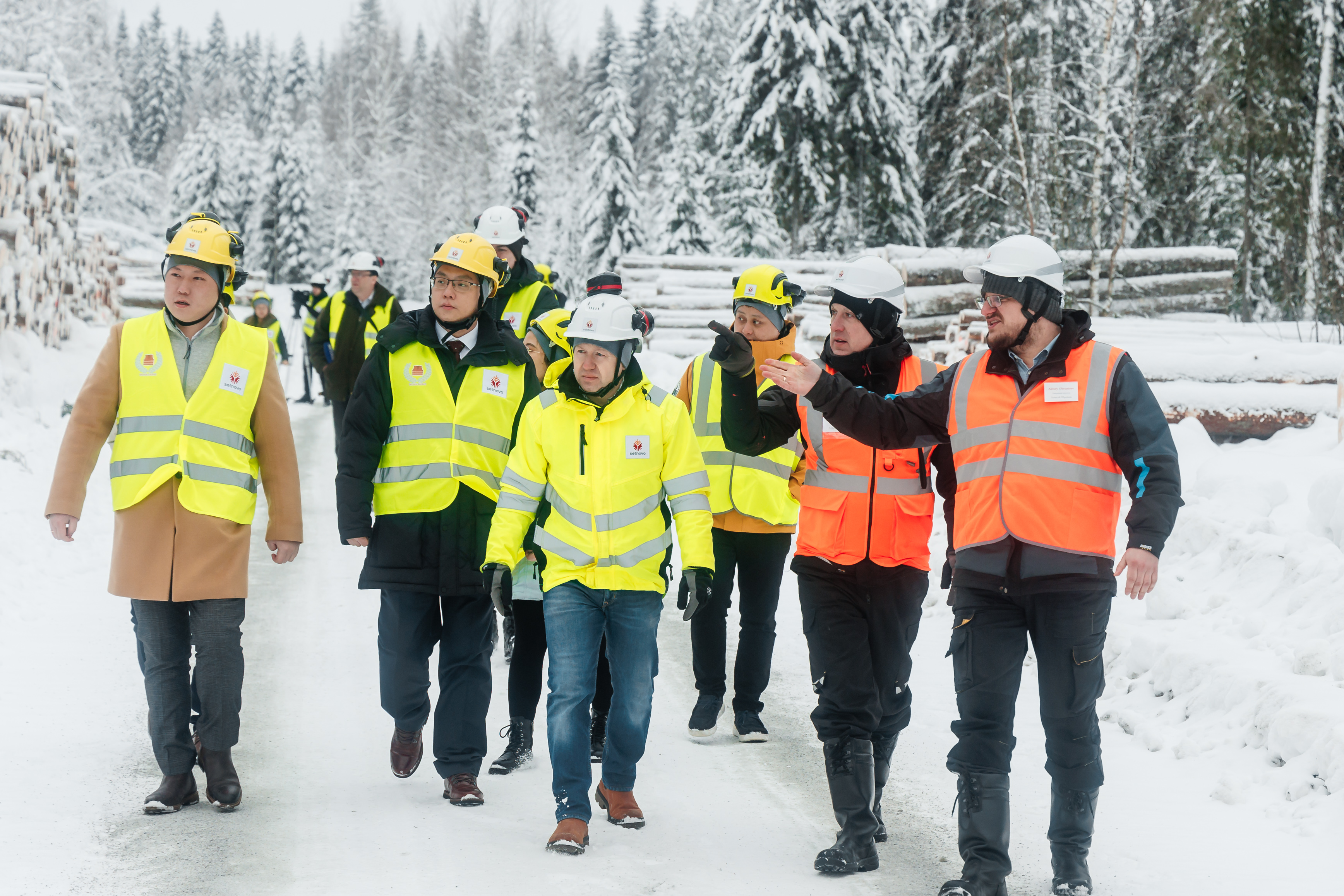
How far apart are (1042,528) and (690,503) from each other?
1.34 meters

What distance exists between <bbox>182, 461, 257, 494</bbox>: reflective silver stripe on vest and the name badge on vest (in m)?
3.04

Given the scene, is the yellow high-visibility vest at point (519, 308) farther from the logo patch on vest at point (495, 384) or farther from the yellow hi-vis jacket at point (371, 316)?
the yellow hi-vis jacket at point (371, 316)

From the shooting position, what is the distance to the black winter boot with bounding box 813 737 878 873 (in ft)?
14.5

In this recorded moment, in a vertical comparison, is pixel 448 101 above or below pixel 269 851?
above

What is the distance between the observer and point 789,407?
15.9 ft

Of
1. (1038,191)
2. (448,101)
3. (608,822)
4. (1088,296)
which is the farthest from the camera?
(448,101)

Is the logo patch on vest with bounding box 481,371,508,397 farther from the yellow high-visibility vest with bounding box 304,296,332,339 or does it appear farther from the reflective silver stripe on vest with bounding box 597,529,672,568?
the yellow high-visibility vest with bounding box 304,296,332,339

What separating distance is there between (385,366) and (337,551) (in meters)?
5.30

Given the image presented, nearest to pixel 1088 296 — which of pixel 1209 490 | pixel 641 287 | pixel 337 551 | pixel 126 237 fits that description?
pixel 641 287

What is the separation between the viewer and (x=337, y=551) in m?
10.2

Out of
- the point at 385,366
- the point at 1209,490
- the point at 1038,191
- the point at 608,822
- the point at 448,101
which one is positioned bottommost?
the point at 608,822

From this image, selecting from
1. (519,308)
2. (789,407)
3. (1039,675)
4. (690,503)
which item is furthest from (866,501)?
(519,308)

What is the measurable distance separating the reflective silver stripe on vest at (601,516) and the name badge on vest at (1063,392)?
1.54 metres

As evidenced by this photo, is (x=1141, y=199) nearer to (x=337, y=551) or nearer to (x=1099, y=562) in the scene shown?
(x=337, y=551)
